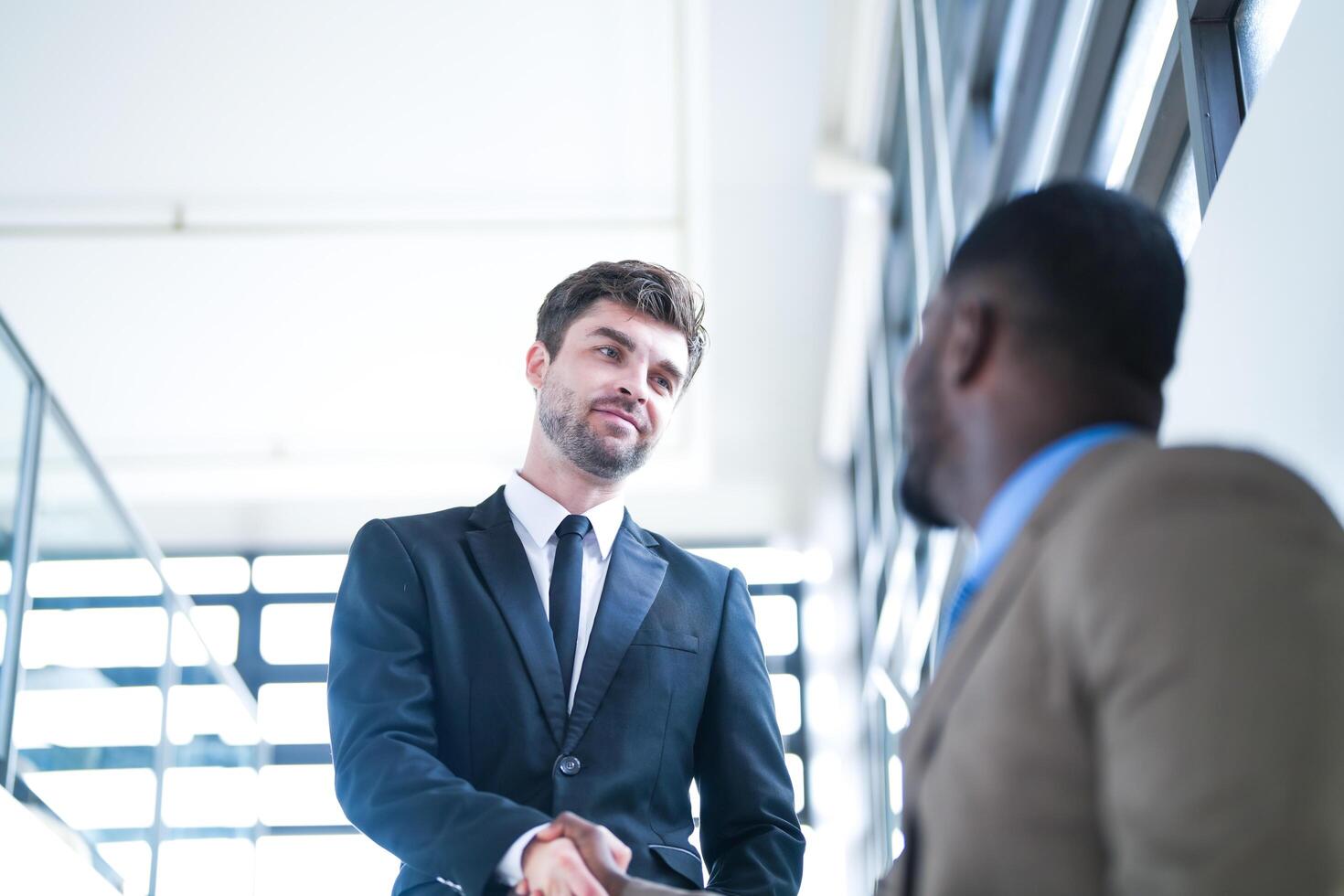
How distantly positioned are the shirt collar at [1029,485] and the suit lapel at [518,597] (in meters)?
0.79

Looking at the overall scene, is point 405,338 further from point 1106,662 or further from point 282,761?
point 1106,662

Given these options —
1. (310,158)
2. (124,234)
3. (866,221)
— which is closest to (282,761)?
(124,234)

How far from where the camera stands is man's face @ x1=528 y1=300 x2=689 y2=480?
2365 mm

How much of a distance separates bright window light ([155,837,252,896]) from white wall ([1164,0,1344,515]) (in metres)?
4.15

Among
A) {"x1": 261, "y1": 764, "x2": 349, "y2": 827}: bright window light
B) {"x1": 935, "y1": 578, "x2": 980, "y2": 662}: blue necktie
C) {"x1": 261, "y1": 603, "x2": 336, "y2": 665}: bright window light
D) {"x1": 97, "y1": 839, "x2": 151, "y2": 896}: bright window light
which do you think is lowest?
{"x1": 261, "y1": 764, "x2": 349, "y2": 827}: bright window light

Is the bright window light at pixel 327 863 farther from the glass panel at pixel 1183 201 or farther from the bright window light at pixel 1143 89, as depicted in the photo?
the glass panel at pixel 1183 201

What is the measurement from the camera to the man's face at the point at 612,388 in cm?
237

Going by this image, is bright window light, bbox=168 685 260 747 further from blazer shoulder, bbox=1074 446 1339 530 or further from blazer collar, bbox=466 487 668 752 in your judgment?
blazer shoulder, bbox=1074 446 1339 530

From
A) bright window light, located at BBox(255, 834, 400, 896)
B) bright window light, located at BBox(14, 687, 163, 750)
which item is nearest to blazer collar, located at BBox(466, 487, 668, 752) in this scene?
bright window light, located at BBox(14, 687, 163, 750)

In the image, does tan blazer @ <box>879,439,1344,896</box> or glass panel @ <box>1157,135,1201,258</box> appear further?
glass panel @ <box>1157,135,1201,258</box>

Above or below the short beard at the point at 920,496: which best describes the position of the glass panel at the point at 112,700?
below

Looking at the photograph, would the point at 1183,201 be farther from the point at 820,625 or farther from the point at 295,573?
the point at 295,573

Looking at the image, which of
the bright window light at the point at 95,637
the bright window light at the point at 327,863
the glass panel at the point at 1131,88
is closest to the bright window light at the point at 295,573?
the bright window light at the point at 327,863

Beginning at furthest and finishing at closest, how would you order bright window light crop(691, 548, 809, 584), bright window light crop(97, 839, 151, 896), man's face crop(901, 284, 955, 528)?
bright window light crop(691, 548, 809, 584) < bright window light crop(97, 839, 151, 896) < man's face crop(901, 284, 955, 528)
